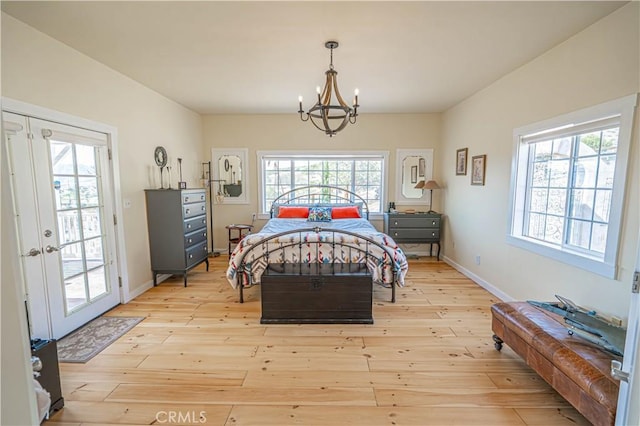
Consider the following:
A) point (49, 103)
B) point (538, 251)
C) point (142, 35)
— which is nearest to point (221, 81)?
point (142, 35)

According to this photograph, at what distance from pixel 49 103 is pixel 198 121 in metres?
3.05

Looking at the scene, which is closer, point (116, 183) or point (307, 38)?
point (307, 38)

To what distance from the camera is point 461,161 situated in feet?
15.5

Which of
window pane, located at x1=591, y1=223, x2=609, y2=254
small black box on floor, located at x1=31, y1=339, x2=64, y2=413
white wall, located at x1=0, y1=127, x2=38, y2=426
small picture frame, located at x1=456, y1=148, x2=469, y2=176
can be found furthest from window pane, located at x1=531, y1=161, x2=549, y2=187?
small black box on floor, located at x1=31, y1=339, x2=64, y2=413

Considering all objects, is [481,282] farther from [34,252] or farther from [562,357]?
[34,252]

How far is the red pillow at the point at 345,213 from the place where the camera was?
516 cm

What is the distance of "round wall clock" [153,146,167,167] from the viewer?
13.8 ft

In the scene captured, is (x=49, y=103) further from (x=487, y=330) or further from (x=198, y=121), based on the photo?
(x=487, y=330)

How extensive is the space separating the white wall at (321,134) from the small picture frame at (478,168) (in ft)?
4.17

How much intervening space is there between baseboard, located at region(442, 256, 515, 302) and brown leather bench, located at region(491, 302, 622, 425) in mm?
1203

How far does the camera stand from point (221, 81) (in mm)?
3680

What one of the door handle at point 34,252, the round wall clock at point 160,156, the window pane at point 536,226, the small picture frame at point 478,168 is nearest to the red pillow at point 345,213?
the small picture frame at point 478,168

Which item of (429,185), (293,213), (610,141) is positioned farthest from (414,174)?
(610,141)

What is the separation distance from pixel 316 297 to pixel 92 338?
2.16 metres
